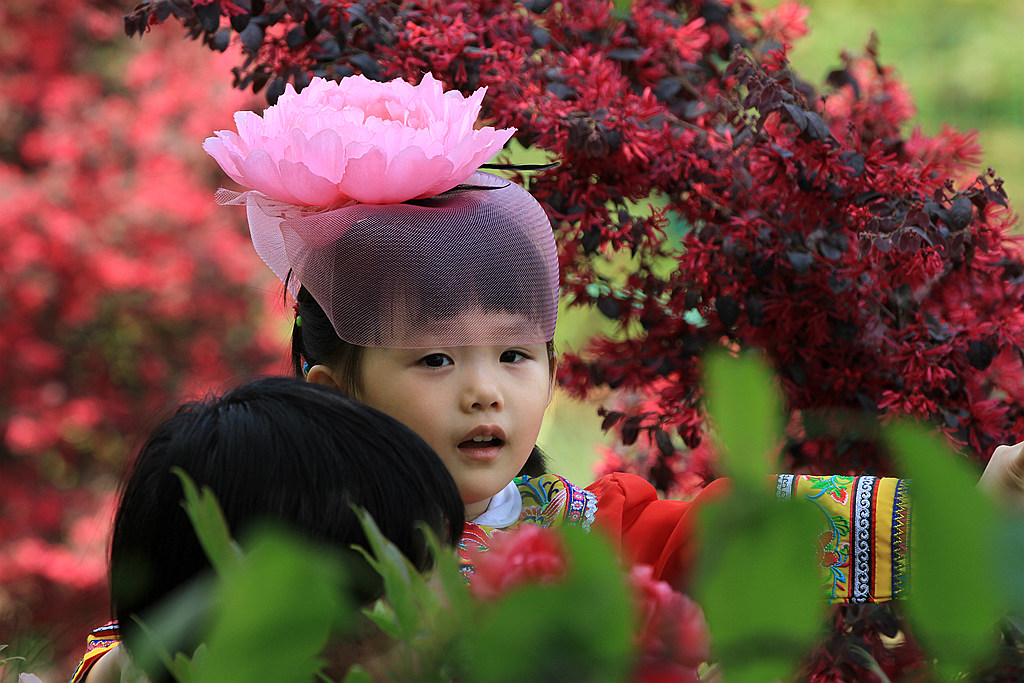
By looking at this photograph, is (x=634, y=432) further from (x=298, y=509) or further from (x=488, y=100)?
(x=298, y=509)

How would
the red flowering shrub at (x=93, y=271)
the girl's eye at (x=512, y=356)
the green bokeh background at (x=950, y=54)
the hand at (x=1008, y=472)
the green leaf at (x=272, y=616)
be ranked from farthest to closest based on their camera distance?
the green bokeh background at (x=950, y=54) < the red flowering shrub at (x=93, y=271) < the girl's eye at (x=512, y=356) < the hand at (x=1008, y=472) < the green leaf at (x=272, y=616)

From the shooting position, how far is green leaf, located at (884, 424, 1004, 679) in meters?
0.15

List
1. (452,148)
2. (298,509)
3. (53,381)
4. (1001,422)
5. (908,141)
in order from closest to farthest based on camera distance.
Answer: (298,509)
(452,148)
(1001,422)
(908,141)
(53,381)

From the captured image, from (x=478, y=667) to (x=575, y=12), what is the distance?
122 cm

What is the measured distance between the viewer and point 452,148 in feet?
3.00

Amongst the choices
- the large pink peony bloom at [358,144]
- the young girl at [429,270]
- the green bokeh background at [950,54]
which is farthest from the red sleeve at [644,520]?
the green bokeh background at [950,54]

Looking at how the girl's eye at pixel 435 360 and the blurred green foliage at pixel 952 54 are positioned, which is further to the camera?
the blurred green foliage at pixel 952 54

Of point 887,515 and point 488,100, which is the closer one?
point 887,515

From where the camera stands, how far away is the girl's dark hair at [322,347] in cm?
100

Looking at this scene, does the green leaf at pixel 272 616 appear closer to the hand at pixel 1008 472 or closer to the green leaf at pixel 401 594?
the green leaf at pixel 401 594

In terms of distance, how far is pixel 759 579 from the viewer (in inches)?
5.8

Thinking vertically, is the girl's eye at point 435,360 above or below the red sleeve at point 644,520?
above

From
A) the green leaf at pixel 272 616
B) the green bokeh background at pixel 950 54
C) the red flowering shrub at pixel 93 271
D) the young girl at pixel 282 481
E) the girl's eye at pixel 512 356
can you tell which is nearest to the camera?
the green leaf at pixel 272 616

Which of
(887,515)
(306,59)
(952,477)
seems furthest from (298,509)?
(306,59)
